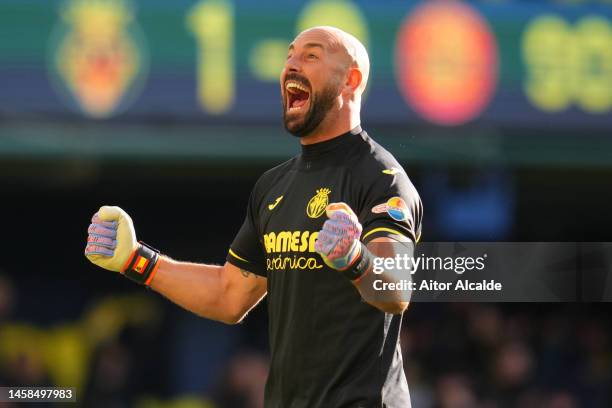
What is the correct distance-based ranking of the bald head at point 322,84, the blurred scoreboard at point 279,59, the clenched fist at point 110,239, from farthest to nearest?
the blurred scoreboard at point 279,59 → the clenched fist at point 110,239 → the bald head at point 322,84

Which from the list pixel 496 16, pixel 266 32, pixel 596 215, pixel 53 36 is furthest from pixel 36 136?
pixel 596 215

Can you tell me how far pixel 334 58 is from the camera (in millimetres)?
4586

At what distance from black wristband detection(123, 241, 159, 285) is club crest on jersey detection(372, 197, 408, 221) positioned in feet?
3.65

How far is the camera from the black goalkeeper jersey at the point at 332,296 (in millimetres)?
4281

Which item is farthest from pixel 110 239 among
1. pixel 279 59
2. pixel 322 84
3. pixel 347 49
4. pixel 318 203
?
pixel 279 59

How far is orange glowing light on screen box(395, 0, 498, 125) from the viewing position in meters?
10.1

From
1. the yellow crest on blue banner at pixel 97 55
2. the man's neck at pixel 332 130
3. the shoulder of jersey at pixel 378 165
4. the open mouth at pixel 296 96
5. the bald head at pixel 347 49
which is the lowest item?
the shoulder of jersey at pixel 378 165

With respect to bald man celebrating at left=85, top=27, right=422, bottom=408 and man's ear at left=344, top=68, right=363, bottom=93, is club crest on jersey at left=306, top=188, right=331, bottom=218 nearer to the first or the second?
bald man celebrating at left=85, top=27, right=422, bottom=408

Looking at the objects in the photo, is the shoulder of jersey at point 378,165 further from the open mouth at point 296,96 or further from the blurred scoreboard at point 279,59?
the blurred scoreboard at point 279,59

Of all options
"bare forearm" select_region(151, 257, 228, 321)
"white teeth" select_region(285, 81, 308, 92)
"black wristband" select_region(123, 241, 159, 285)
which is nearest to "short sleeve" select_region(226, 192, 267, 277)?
"bare forearm" select_region(151, 257, 228, 321)

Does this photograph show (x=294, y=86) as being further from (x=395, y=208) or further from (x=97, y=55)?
(x=97, y=55)

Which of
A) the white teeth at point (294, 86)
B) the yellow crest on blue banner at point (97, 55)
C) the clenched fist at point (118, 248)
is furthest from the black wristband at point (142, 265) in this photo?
the yellow crest on blue banner at point (97, 55)

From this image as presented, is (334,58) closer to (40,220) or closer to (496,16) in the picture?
(496,16)

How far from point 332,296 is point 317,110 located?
68 cm
